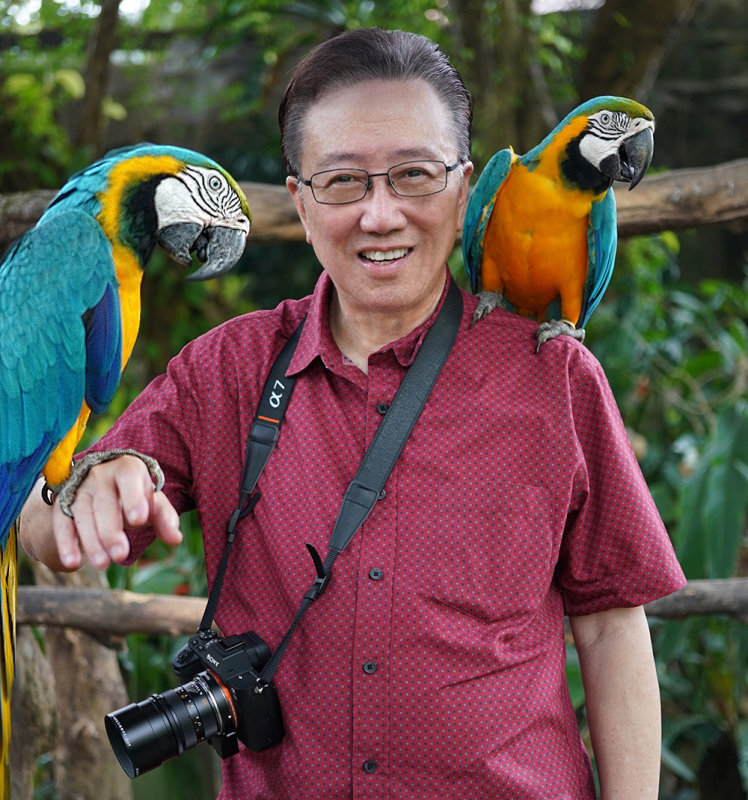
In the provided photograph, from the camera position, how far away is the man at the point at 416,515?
935 millimetres

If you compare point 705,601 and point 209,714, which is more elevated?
point 209,714

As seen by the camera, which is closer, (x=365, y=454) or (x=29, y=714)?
(x=365, y=454)

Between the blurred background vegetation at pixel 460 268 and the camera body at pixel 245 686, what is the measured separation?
1084mm

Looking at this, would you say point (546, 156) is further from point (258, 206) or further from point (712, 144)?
point (712, 144)

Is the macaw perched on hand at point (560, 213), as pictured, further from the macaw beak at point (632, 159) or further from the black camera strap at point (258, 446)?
the black camera strap at point (258, 446)

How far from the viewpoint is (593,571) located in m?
1.02

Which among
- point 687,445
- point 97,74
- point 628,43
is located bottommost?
point 687,445

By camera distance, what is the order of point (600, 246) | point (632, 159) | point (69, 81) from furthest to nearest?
point (69, 81)
point (600, 246)
point (632, 159)

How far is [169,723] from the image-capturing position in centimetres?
93

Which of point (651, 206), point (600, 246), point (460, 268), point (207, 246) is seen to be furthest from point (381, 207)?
point (460, 268)

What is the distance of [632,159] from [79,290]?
78 centimetres

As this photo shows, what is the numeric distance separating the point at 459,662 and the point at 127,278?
625 millimetres

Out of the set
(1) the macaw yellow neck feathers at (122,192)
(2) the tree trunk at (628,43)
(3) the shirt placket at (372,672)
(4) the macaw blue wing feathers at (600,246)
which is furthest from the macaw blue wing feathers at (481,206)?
(2) the tree trunk at (628,43)

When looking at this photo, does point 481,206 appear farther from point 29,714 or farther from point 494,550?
point 29,714
